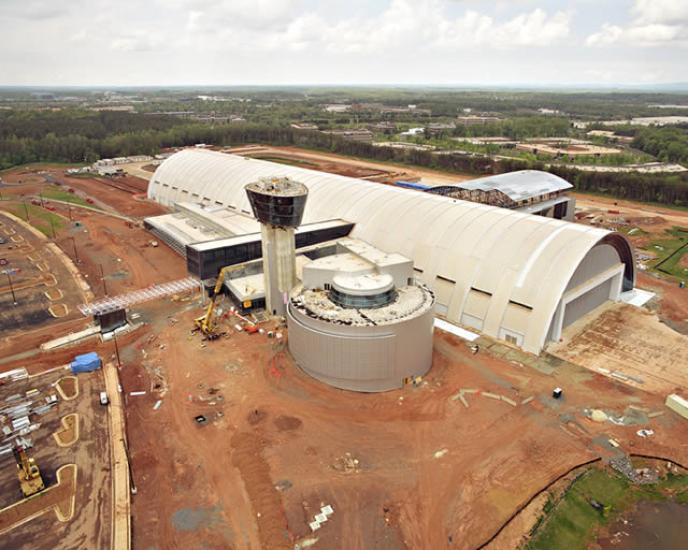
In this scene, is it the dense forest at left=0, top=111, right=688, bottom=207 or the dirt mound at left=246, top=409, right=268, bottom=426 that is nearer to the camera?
the dirt mound at left=246, top=409, right=268, bottom=426

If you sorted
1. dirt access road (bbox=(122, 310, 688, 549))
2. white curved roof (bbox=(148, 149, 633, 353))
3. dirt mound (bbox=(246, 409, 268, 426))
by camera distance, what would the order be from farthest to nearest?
white curved roof (bbox=(148, 149, 633, 353)) < dirt mound (bbox=(246, 409, 268, 426)) < dirt access road (bbox=(122, 310, 688, 549))

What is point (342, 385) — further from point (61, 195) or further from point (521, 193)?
point (61, 195)

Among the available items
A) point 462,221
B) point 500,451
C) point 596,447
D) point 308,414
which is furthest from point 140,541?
point 462,221

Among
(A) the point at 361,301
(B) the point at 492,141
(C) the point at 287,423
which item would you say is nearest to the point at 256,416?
(C) the point at 287,423

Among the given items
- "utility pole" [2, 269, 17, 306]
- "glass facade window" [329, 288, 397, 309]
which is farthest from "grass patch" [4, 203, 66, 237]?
"glass facade window" [329, 288, 397, 309]

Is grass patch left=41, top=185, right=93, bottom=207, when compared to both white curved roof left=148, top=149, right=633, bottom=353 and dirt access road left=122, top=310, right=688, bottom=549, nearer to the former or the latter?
white curved roof left=148, top=149, right=633, bottom=353

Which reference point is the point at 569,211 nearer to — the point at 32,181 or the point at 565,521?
the point at 565,521
